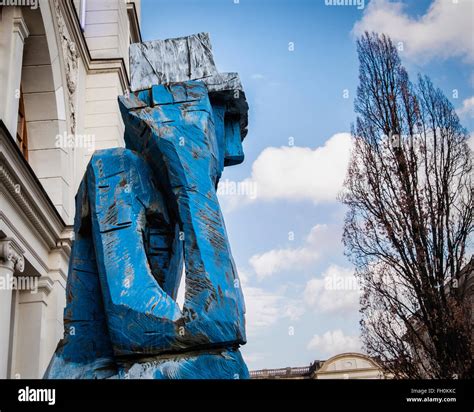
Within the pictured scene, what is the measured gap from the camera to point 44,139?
14812 millimetres

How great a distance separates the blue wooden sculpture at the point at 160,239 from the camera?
3.07 m

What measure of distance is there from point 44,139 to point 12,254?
4343 millimetres

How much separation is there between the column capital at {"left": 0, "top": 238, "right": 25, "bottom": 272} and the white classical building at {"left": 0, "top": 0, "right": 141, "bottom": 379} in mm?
17

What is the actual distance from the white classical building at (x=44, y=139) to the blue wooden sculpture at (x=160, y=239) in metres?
6.90

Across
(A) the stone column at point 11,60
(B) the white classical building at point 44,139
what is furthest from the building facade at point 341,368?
(A) the stone column at point 11,60

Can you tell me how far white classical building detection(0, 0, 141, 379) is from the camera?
445 inches
